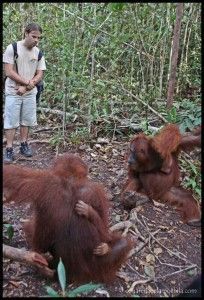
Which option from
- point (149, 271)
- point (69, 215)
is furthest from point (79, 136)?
point (69, 215)

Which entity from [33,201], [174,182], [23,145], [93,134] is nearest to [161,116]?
[93,134]

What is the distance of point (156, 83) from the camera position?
763 centimetres

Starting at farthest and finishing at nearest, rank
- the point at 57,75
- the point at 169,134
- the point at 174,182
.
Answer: the point at 57,75, the point at 174,182, the point at 169,134

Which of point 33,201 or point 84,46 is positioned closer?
point 33,201

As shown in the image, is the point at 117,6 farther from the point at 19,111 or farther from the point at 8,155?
the point at 8,155

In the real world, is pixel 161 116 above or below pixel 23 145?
above

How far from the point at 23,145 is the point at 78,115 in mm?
1110

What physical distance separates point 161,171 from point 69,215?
71.2 inches

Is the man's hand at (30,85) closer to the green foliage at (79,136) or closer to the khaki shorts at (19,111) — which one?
the khaki shorts at (19,111)

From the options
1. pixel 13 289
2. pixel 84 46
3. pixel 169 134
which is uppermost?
pixel 84 46

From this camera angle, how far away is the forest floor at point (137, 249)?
11.5ft

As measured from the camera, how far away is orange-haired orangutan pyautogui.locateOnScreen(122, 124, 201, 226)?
4609 millimetres

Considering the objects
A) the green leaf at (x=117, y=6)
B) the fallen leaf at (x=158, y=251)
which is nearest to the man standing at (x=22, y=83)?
the green leaf at (x=117, y=6)

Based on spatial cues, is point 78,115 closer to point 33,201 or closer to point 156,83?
point 156,83
